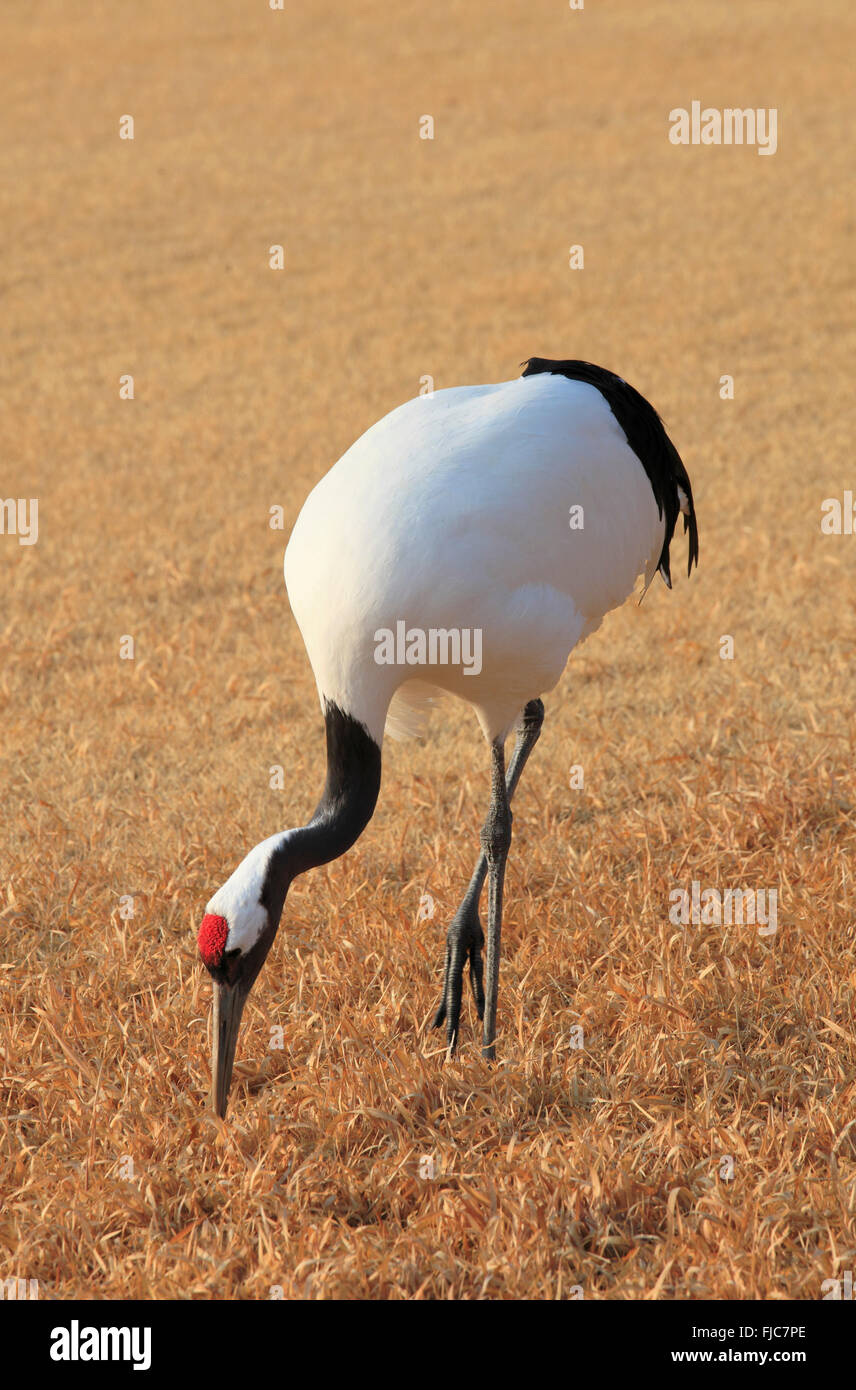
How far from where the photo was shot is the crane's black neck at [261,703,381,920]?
3.55m

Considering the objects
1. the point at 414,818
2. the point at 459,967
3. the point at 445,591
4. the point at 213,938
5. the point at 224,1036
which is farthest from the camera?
the point at 414,818

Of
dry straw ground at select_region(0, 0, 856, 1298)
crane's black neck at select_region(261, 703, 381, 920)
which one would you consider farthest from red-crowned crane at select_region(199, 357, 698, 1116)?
dry straw ground at select_region(0, 0, 856, 1298)

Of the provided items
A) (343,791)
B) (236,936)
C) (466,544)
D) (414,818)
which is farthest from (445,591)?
(414,818)

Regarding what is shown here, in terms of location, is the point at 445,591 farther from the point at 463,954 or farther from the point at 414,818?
the point at 414,818

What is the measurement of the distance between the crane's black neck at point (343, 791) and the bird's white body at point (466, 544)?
5 cm

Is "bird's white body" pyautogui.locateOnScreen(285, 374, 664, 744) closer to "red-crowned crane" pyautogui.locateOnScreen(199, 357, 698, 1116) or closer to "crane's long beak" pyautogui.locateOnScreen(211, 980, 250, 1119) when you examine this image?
"red-crowned crane" pyautogui.locateOnScreen(199, 357, 698, 1116)

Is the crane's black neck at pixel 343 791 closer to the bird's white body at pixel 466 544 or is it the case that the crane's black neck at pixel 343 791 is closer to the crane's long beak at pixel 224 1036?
the bird's white body at pixel 466 544

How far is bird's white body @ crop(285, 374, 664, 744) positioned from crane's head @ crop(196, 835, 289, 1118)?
20.6 inches

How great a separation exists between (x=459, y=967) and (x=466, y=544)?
1.21m

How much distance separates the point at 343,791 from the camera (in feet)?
12.1

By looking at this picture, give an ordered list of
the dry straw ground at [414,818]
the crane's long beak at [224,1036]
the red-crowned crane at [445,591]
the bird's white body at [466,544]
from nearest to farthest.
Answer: the dry straw ground at [414,818]
the crane's long beak at [224,1036]
the red-crowned crane at [445,591]
the bird's white body at [466,544]

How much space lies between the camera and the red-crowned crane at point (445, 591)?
11.5 feet

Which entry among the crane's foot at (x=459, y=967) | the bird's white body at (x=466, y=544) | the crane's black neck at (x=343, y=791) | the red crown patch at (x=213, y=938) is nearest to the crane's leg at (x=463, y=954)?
the crane's foot at (x=459, y=967)

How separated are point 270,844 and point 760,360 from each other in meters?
9.84
